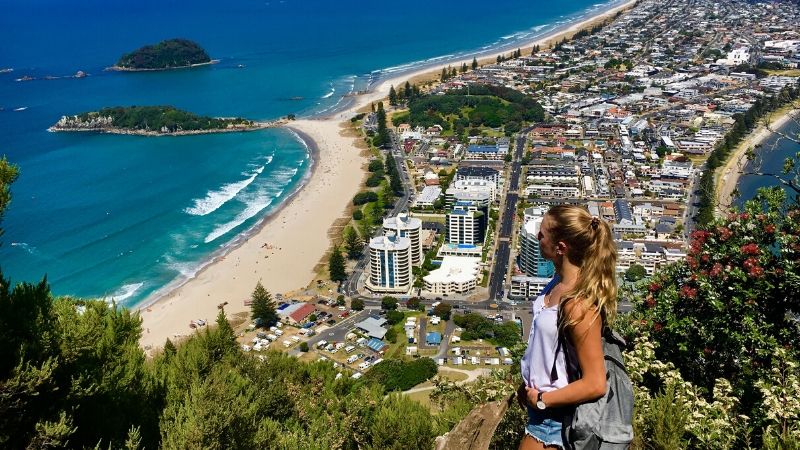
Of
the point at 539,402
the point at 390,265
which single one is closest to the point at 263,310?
the point at 390,265

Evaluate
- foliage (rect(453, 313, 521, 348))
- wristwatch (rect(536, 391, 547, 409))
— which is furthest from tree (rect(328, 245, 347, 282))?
wristwatch (rect(536, 391, 547, 409))

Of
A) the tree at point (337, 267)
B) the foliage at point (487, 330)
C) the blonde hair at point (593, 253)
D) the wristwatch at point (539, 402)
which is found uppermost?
the blonde hair at point (593, 253)

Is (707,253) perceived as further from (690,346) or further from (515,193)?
(515,193)

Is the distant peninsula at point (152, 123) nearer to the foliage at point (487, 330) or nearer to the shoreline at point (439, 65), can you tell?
the shoreline at point (439, 65)

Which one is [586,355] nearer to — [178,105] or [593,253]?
[593,253]

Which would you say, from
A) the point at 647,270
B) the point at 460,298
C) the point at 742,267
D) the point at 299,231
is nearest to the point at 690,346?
the point at 742,267

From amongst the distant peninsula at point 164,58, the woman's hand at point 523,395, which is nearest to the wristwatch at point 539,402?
the woman's hand at point 523,395
